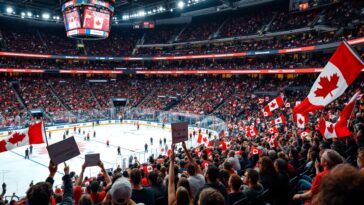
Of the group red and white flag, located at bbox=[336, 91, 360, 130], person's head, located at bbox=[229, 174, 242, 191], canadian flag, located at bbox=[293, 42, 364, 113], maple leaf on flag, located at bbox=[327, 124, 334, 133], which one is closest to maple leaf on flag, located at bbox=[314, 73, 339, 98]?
canadian flag, located at bbox=[293, 42, 364, 113]

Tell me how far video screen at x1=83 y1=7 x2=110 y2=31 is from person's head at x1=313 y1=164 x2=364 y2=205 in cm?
3444

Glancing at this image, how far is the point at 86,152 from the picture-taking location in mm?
28375

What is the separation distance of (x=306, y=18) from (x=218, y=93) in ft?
65.2

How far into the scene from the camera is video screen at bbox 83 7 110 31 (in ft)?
104

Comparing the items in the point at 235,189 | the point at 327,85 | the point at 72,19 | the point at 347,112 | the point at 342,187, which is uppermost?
the point at 72,19

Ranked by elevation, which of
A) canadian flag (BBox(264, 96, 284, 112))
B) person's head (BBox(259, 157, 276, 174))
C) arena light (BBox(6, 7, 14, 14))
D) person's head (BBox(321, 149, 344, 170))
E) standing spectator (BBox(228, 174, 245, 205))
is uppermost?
arena light (BBox(6, 7, 14, 14))

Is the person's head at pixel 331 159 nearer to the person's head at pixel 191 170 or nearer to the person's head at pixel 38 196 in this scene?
the person's head at pixel 191 170

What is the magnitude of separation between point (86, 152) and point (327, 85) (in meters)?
26.3

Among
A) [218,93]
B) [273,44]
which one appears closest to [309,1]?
[273,44]

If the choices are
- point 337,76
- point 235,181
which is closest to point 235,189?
point 235,181

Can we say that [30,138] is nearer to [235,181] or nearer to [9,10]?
[235,181]

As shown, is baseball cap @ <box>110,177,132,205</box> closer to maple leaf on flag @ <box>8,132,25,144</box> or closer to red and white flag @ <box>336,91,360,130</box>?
red and white flag @ <box>336,91,360,130</box>

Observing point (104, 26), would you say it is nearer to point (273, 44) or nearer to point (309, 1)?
point (273, 44)

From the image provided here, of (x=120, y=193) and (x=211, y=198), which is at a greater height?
(x=211, y=198)
